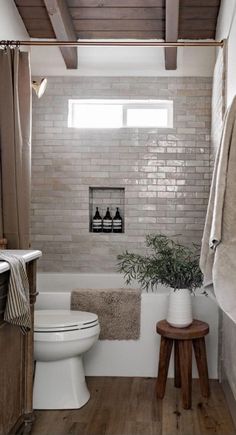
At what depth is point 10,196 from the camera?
2850 millimetres

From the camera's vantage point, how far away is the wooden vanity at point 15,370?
6.21ft

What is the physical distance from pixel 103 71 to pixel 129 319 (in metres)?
2.26

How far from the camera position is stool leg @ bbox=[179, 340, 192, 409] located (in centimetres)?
263

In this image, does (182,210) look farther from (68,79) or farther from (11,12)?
(11,12)

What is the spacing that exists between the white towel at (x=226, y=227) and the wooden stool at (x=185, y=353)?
2.82 ft

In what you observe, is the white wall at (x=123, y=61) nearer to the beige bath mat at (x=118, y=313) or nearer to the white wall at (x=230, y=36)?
the white wall at (x=230, y=36)

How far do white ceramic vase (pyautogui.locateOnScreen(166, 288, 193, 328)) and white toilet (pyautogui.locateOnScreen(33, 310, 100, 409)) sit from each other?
1.54ft

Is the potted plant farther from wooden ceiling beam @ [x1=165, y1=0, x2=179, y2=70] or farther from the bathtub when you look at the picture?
wooden ceiling beam @ [x1=165, y1=0, x2=179, y2=70]

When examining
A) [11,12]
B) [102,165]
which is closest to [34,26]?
[11,12]

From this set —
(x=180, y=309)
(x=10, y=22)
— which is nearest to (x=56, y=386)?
(x=180, y=309)

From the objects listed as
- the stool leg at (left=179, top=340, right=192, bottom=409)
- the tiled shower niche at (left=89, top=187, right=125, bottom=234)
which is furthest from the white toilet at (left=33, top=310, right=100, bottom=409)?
the tiled shower niche at (left=89, top=187, right=125, bottom=234)

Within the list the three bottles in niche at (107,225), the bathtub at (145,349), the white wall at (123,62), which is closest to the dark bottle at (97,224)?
the three bottles in niche at (107,225)

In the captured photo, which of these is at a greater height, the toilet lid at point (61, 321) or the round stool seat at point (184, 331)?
the toilet lid at point (61, 321)

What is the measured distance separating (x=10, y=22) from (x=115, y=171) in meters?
1.48
